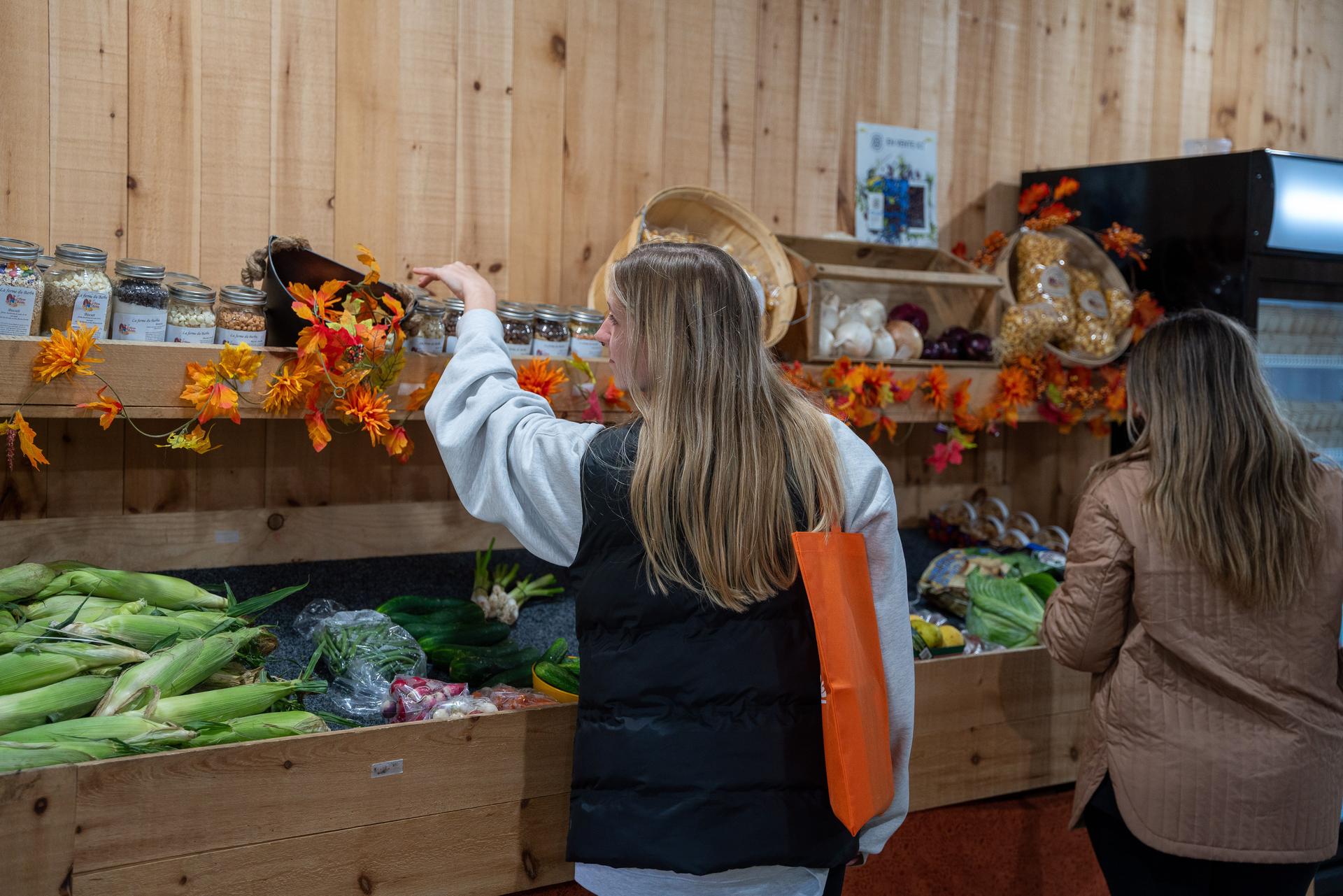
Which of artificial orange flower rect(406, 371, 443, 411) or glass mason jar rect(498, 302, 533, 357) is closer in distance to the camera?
artificial orange flower rect(406, 371, 443, 411)

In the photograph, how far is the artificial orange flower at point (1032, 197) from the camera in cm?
349

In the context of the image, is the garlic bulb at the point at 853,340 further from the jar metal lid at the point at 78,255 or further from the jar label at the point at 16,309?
→ the jar label at the point at 16,309

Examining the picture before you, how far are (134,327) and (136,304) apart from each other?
0.04m

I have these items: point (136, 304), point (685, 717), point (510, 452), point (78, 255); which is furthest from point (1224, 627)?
point (78, 255)

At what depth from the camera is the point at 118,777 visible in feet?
5.40

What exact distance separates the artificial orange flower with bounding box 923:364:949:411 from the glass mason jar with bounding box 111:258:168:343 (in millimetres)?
1862

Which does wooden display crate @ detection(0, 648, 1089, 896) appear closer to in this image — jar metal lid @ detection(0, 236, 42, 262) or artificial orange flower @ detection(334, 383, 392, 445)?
artificial orange flower @ detection(334, 383, 392, 445)

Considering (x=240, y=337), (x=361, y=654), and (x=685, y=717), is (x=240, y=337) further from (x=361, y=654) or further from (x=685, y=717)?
(x=685, y=717)

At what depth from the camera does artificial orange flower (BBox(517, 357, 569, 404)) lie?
2320 millimetres

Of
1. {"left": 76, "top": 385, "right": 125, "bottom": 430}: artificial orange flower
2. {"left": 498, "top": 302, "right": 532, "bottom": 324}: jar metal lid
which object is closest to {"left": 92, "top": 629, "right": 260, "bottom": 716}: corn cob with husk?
{"left": 76, "top": 385, "right": 125, "bottom": 430}: artificial orange flower

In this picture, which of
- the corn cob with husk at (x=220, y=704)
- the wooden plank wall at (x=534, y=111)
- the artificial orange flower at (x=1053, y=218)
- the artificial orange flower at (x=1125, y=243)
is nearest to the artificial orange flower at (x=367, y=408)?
the corn cob with husk at (x=220, y=704)

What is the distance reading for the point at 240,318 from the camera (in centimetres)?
208

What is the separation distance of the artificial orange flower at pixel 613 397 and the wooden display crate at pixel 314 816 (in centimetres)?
76

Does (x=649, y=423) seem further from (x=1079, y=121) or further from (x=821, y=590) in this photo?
(x=1079, y=121)
